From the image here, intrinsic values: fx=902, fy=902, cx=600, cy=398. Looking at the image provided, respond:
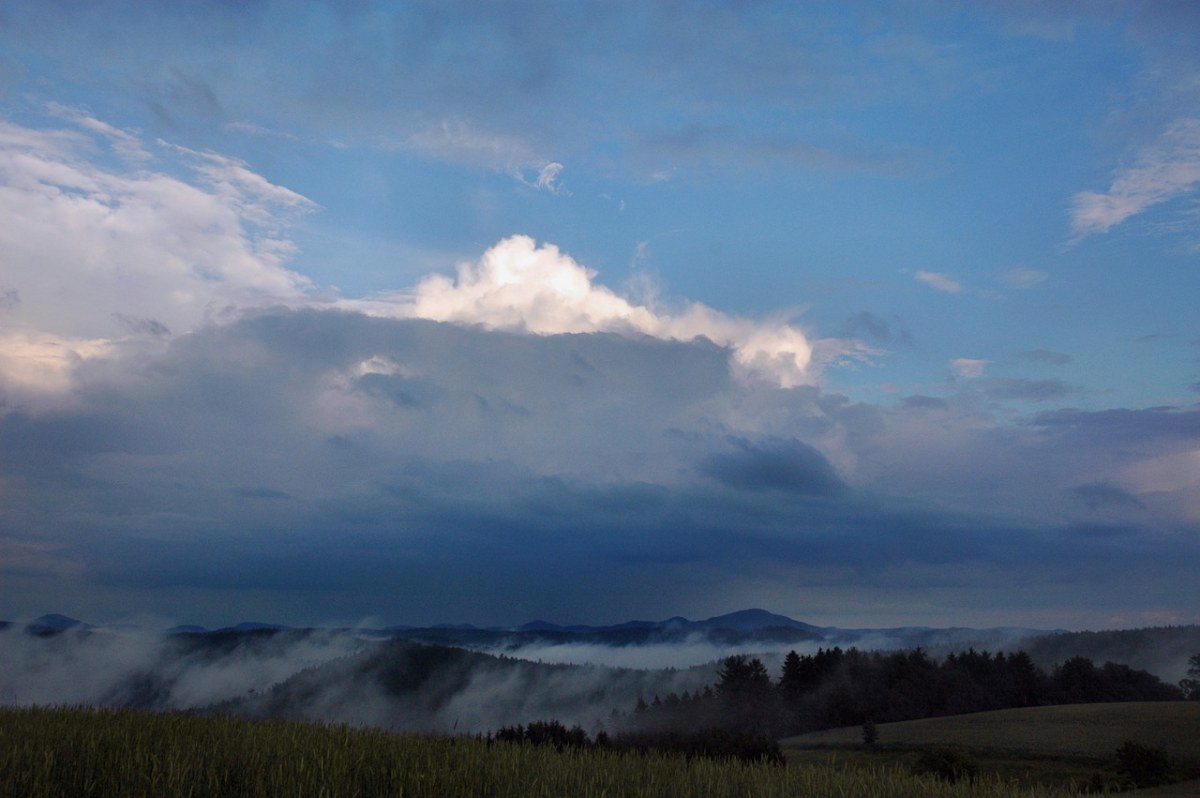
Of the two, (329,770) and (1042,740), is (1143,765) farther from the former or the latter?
(329,770)

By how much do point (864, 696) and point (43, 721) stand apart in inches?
3773

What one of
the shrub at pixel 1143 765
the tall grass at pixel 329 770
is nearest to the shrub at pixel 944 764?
the shrub at pixel 1143 765

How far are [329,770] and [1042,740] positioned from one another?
44.4m

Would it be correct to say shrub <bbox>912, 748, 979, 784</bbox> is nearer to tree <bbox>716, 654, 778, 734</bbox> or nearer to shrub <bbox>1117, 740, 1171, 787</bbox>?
shrub <bbox>1117, 740, 1171, 787</bbox>

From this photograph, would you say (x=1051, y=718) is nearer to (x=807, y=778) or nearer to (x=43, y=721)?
(x=807, y=778)

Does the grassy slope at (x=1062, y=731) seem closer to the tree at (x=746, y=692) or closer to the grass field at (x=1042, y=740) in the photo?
the grass field at (x=1042, y=740)

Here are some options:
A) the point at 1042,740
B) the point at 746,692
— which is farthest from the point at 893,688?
the point at 1042,740

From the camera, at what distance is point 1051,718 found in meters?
53.9

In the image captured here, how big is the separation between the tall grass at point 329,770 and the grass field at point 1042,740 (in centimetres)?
2147

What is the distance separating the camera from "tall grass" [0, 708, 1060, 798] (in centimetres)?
1152

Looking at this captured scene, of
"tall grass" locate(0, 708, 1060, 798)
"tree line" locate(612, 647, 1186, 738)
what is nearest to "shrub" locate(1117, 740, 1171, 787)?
"tall grass" locate(0, 708, 1060, 798)

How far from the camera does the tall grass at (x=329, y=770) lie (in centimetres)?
1152

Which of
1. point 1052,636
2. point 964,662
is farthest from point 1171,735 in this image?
point 1052,636

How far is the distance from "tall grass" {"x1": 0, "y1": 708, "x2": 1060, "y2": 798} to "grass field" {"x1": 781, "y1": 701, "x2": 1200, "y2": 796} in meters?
21.5
